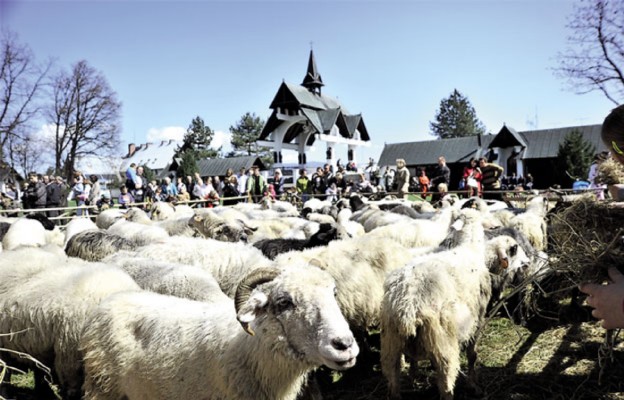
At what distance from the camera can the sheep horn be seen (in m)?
2.79

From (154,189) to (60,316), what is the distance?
47.9 ft

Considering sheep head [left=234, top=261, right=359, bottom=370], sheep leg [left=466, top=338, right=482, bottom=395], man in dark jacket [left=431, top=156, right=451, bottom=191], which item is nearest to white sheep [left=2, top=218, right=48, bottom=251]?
sheep head [left=234, top=261, right=359, bottom=370]

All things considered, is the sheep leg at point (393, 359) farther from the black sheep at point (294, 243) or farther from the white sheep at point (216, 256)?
the black sheep at point (294, 243)

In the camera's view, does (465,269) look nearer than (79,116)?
Yes

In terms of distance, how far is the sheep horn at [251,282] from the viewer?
2.79 metres

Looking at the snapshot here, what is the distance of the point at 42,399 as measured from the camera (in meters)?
4.36

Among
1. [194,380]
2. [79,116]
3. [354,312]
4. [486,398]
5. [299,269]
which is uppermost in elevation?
[79,116]

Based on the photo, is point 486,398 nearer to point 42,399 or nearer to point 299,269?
point 299,269

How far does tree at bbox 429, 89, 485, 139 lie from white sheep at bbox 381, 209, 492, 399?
102 meters

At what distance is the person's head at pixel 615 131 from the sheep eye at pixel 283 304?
2.07 meters

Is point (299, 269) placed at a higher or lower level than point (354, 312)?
higher

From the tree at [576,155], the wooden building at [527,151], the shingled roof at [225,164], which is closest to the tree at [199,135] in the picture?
the shingled roof at [225,164]

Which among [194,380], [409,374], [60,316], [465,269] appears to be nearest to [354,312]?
[409,374]

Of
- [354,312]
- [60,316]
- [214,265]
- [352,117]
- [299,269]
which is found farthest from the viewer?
[352,117]
